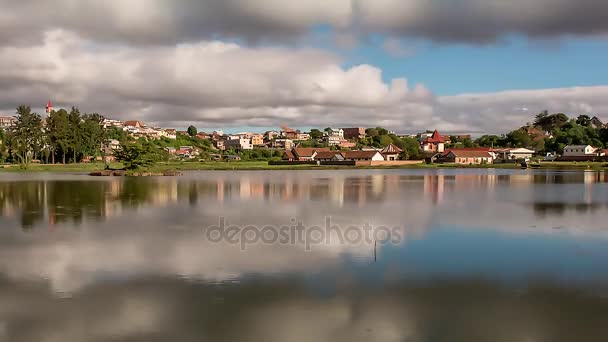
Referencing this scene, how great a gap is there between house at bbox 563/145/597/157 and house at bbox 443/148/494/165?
2401cm

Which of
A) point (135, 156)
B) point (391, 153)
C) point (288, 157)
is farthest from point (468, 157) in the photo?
point (135, 156)

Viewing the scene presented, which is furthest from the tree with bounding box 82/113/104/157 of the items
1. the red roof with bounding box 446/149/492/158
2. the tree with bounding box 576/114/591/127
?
the tree with bounding box 576/114/591/127

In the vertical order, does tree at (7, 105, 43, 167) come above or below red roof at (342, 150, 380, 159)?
above

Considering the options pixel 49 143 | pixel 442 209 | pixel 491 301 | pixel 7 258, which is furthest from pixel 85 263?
pixel 49 143

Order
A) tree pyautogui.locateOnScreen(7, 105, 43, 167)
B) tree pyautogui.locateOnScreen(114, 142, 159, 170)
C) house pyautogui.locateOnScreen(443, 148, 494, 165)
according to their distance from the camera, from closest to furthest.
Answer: tree pyautogui.locateOnScreen(114, 142, 159, 170)
tree pyautogui.locateOnScreen(7, 105, 43, 167)
house pyautogui.locateOnScreen(443, 148, 494, 165)

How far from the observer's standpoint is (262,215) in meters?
25.2

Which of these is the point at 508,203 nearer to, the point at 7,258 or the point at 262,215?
the point at 262,215

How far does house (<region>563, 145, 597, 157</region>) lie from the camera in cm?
12519

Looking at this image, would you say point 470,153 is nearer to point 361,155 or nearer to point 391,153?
point 391,153

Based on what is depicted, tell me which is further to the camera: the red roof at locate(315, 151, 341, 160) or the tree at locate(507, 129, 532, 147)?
the tree at locate(507, 129, 532, 147)

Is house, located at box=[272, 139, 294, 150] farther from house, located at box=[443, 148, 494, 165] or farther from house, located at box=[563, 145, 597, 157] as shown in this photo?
house, located at box=[563, 145, 597, 157]

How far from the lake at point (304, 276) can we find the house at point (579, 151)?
113 meters

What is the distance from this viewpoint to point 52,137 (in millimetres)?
94438

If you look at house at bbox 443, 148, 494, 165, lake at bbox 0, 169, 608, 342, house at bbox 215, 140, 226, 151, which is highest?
house at bbox 215, 140, 226, 151
